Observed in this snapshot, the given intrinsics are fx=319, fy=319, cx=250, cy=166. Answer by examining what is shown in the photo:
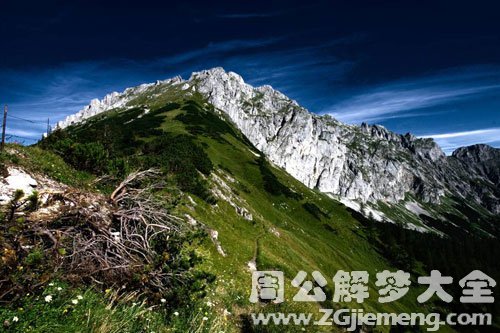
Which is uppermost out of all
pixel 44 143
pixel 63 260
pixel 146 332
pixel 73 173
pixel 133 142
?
pixel 133 142

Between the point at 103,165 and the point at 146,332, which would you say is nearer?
the point at 146,332

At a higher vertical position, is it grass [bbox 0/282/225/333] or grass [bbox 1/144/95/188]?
grass [bbox 1/144/95/188]

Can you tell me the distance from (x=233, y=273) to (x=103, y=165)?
39.9 feet

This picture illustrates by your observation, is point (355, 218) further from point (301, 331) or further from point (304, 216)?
point (301, 331)

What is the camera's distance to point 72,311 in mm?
6535

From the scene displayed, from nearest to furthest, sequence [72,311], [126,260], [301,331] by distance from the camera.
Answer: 1. [72,311]
2. [126,260]
3. [301,331]

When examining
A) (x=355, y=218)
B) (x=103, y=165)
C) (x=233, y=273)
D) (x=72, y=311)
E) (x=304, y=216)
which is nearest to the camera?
(x=72, y=311)

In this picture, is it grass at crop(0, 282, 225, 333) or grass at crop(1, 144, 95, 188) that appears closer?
grass at crop(0, 282, 225, 333)

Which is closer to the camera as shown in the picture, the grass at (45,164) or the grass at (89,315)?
the grass at (89,315)

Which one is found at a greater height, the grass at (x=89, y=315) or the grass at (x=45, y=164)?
the grass at (x=45, y=164)

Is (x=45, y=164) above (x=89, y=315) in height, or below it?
above

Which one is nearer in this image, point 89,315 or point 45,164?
point 89,315

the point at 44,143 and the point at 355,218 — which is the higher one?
the point at 355,218

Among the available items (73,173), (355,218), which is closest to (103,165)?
(73,173)
